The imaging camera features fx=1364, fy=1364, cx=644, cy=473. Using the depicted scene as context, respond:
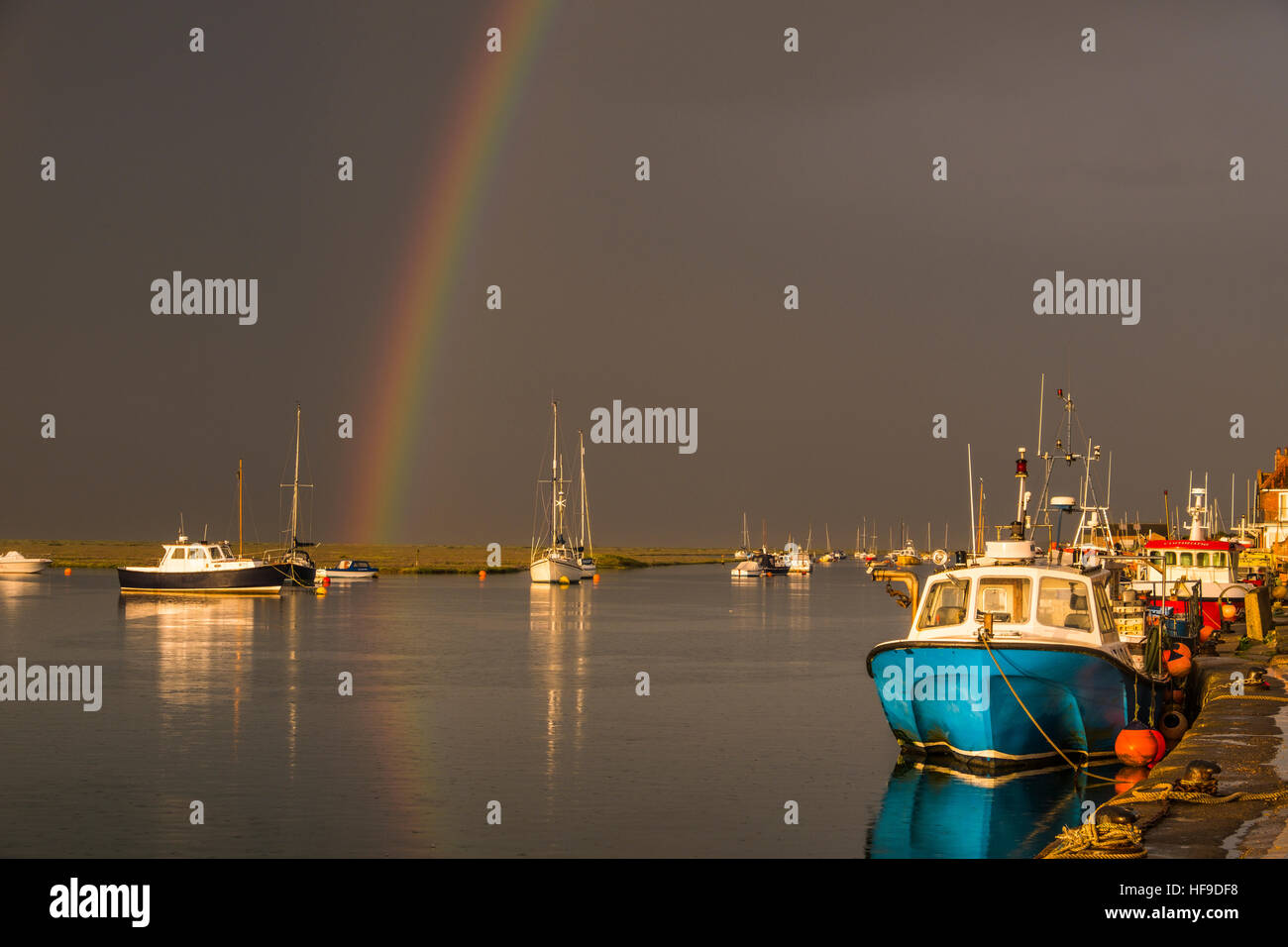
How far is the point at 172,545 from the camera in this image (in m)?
96.9

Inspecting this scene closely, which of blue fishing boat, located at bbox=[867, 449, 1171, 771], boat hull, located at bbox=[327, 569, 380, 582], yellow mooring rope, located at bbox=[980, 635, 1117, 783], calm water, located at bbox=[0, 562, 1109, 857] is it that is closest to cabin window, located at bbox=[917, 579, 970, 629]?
blue fishing boat, located at bbox=[867, 449, 1171, 771]

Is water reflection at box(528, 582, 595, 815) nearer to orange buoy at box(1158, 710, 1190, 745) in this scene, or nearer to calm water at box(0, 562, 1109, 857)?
calm water at box(0, 562, 1109, 857)

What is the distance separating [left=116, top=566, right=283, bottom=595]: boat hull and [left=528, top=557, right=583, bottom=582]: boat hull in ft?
118

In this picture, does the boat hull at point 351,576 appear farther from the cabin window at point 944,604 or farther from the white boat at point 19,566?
the cabin window at point 944,604

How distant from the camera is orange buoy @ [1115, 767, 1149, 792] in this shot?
2603 centimetres

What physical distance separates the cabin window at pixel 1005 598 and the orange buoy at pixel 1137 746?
2.85 meters

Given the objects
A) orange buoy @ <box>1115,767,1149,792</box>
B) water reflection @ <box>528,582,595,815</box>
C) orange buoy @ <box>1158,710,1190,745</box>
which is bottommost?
water reflection @ <box>528,582,595,815</box>

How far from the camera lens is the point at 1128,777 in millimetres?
26656

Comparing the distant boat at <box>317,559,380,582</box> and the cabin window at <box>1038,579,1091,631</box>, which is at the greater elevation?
the cabin window at <box>1038,579,1091,631</box>

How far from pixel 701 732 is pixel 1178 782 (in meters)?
17.7
